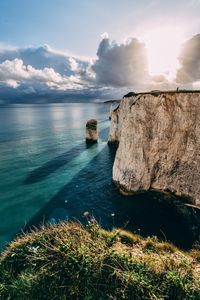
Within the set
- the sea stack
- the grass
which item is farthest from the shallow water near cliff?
the sea stack

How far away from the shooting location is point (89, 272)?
10.6 meters

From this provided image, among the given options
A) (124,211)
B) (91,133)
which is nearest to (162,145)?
(124,211)

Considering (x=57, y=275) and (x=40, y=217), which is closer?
(x=57, y=275)

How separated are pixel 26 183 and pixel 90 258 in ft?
110

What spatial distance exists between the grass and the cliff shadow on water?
11.8 metres

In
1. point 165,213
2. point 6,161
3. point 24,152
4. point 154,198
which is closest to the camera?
point 165,213

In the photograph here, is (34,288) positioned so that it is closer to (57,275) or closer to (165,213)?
(57,275)

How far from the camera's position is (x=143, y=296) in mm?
9594

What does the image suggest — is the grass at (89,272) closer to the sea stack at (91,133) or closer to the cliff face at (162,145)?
the cliff face at (162,145)

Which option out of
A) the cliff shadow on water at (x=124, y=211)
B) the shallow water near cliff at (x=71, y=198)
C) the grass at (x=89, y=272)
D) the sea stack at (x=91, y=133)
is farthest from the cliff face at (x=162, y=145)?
the sea stack at (x=91, y=133)

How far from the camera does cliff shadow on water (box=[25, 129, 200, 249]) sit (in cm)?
2627

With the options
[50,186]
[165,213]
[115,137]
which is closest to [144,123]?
[165,213]

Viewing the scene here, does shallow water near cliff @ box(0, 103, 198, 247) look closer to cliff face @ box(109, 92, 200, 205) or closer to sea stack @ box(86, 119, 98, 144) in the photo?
cliff face @ box(109, 92, 200, 205)

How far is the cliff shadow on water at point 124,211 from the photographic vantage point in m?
26.3
